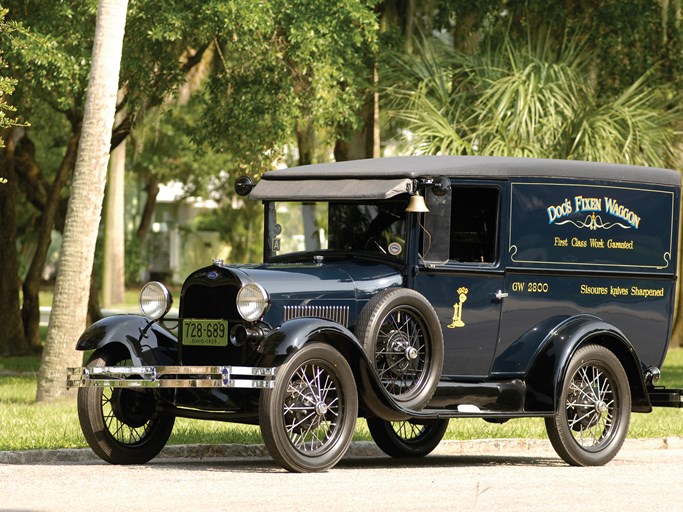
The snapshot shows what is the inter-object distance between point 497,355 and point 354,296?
1.38 meters

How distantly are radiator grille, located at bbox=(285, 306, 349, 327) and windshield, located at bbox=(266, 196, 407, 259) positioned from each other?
70 centimetres

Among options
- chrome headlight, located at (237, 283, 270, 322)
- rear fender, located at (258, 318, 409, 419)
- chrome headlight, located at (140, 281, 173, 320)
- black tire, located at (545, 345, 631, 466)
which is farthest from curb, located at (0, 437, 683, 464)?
chrome headlight, located at (237, 283, 270, 322)

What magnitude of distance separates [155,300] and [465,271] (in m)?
2.33

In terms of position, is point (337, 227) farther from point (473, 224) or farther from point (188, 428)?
point (188, 428)

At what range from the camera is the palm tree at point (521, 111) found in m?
19.2

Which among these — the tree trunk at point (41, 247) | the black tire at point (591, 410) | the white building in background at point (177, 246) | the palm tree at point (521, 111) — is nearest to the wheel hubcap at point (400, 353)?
the black tire at point (591, 410)

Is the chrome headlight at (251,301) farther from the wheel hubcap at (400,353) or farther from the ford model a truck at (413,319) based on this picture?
the wheel hubcap at (400,353)

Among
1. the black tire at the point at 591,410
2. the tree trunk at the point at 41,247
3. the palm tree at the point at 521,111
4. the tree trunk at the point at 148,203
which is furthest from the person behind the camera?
the tree trunk at the point at 148,203

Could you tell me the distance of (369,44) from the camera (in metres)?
20.0

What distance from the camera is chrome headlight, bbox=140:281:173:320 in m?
10.3

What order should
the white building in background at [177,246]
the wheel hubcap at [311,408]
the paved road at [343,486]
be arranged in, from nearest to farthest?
the paved road at [343,486]
the wheel hubcap at [311,408]
the white building in background at [177,246]

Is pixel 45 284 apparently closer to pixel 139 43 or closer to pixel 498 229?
pixel 139 43

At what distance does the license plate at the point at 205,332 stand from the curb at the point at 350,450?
1.38 m

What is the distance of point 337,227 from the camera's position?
36.2ft
